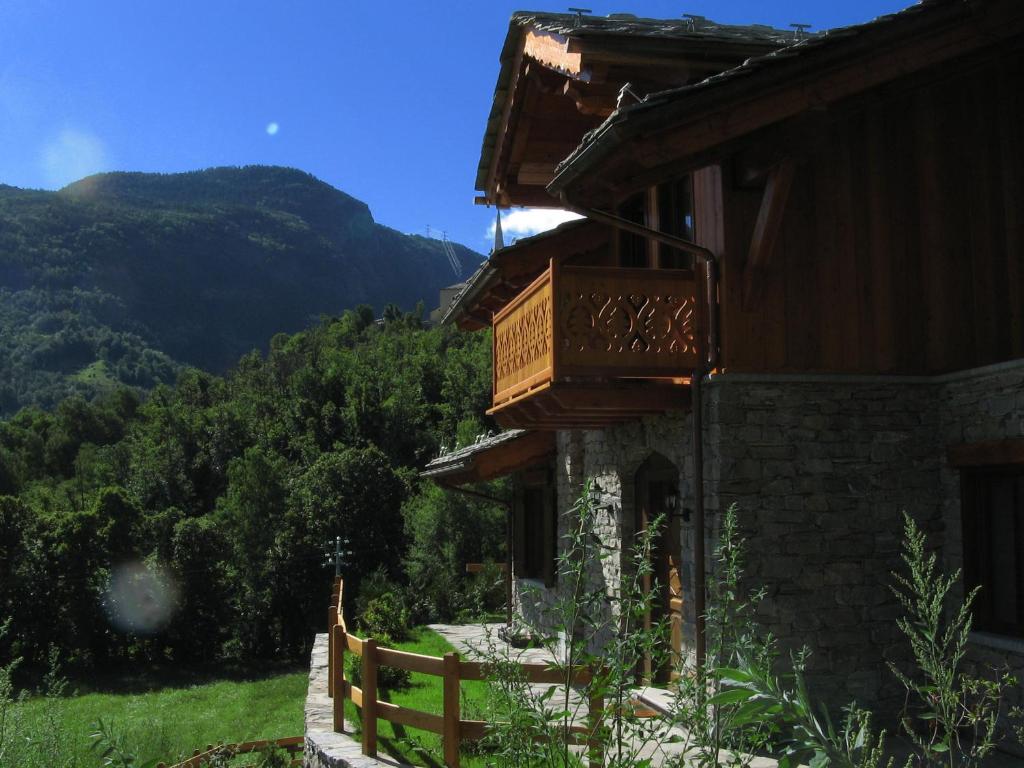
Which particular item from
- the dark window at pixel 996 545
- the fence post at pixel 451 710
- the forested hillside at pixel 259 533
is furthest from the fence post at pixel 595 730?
the forested hillside at pixel 259 533

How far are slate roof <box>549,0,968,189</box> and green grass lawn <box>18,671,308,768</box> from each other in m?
11.7

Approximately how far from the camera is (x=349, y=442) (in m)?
46.3

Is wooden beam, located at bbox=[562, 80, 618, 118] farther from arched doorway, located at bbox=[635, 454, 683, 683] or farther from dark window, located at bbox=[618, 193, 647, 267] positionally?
arched doorway, located at bbox=[635, 454, 683, 683]

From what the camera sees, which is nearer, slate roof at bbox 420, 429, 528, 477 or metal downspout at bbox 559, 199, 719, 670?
metal downspout at bbox 559, 199, 719, 670

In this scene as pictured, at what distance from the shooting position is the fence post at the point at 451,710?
7383mm

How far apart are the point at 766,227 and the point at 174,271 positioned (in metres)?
131

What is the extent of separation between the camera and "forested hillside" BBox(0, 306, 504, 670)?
3006 centimetres

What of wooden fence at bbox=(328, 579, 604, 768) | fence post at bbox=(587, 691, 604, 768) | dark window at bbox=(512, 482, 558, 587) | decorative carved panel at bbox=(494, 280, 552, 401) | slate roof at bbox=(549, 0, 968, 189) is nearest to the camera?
fence post at bbox=(587, 691, 604, 768)

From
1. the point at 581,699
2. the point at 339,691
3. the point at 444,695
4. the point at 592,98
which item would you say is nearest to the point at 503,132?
the point at 592,98

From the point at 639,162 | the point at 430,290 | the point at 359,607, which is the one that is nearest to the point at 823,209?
the point at 639,162

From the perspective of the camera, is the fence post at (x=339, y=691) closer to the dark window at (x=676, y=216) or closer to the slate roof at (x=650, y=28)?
the dark window at (x=676, y=216)

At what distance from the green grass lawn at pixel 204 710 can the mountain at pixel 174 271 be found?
74649mm

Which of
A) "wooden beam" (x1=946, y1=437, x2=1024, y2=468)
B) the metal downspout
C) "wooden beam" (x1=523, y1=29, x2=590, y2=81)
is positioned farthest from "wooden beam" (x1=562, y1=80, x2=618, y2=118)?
"wooden beam" (x1=946, y1=437, x2=1024, y2=468)

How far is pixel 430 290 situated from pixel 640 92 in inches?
6232
